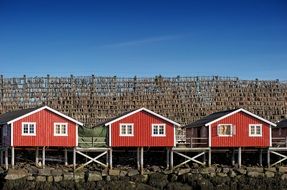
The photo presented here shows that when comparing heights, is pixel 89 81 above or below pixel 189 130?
above

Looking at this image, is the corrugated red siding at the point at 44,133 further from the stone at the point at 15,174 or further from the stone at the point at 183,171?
the stone at the point at 183,171

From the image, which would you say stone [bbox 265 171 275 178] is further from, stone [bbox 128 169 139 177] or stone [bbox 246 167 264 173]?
stone [bbox 128 169 139 177]

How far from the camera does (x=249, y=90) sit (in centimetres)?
6681

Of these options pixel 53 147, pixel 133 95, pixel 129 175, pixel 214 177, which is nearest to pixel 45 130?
pixel 53 147

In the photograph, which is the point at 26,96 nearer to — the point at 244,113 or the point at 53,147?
the point at 53,147

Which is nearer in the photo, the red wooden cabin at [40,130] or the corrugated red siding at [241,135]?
the red wooden cabin at [40,130]

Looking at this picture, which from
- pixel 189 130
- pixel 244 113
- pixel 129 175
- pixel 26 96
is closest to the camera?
pixel 129 175

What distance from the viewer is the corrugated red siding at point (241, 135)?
173 feet

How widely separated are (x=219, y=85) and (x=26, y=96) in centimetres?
1667

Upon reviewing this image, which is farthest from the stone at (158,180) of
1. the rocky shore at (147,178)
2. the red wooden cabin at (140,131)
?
the red wooden cabin at (140,131)

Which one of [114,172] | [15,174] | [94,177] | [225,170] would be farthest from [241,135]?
[15,174]

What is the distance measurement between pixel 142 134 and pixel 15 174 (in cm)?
985

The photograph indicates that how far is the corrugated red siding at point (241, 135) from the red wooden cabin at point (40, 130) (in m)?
9.80

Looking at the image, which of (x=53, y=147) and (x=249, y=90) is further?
(x=249, y=90)
